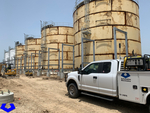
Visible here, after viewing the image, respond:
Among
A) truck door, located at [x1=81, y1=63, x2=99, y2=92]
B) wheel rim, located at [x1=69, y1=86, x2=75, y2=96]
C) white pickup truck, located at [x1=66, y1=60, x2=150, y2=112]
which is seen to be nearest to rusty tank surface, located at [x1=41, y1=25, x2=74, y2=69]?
wheel rim, located at [x1=69, y1=86, x2=75, y2=96]

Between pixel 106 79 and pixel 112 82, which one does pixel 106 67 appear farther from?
pixel 112 82

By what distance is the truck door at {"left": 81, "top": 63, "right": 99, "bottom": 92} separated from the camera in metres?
5.78

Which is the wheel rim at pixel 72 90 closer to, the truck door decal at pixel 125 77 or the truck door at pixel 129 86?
Result: the truck door at pixel 129 86

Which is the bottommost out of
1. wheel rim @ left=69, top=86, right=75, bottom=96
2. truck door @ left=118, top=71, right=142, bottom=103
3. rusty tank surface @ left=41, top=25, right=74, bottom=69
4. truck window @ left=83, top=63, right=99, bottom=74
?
wheel rim @ left=69, top=86, right=75, bottom=96

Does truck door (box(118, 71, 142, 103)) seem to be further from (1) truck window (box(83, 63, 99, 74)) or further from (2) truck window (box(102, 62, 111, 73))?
(1) truck window (box(83, 63, 99, 74))

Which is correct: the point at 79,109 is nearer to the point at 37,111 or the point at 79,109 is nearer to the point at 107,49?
the point at 37,111

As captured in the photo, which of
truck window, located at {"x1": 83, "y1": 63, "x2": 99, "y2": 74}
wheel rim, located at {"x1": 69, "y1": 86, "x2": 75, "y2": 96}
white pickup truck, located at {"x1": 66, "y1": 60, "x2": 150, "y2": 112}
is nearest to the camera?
white pickup truck, located at {"x1": 66, "y1": 60, "x2": 150, "y2": 112}

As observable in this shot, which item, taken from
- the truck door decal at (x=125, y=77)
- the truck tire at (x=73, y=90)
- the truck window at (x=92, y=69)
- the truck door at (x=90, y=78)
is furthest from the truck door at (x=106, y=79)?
the truck tire at (x=73, y=90)

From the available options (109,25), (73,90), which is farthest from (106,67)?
(109,25)

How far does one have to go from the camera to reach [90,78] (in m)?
6.03

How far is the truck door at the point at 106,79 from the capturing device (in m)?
5.10

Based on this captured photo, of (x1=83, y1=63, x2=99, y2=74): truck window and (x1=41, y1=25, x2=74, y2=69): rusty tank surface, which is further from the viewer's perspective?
(x1=41, y1=25, x2=74, y2=69): rusty tank surface

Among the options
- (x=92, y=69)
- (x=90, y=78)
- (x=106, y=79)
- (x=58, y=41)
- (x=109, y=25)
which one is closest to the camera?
(x=106, y=79)

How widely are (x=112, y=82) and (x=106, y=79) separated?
0.31 meters
